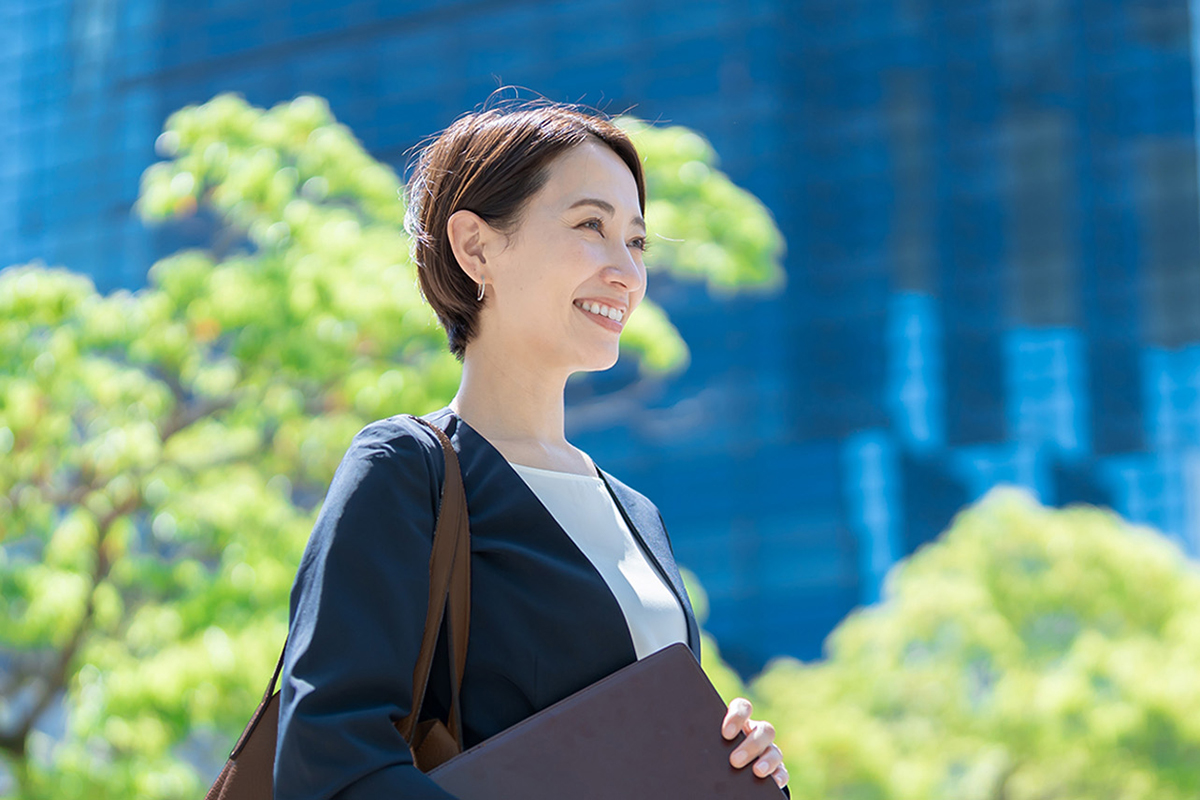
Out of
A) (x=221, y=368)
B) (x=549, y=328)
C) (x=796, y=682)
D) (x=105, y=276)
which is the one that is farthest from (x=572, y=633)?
(x=105, y=276)

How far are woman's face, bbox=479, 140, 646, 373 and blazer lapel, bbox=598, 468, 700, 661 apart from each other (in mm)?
171

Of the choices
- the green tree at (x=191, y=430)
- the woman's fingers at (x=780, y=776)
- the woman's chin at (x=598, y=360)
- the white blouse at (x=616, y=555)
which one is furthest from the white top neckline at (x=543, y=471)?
the green tree at (x=191, y=430)

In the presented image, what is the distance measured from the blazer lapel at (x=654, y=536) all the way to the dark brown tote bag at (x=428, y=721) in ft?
0.87

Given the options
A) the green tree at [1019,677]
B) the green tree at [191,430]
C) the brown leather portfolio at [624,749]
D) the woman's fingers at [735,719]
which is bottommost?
the brown leather portfolio at [624,749]

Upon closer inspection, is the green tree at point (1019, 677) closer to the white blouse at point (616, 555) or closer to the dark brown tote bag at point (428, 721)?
the white blouse at point (616, 555)

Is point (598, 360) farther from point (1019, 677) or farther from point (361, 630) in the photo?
point (1019, 677)

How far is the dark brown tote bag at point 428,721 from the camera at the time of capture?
1.20m

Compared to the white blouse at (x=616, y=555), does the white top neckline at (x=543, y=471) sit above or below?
above

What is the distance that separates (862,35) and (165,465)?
2557 cm

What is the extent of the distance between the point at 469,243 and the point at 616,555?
1.17 ft

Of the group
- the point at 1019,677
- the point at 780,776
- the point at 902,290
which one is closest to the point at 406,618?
the point at 780,776

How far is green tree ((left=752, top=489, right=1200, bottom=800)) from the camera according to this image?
11.4 metres

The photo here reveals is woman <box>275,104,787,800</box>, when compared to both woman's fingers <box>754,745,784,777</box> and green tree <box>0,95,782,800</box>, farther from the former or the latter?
green tree <box>0,95,782,800</box>

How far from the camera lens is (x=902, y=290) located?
92.2 ft
